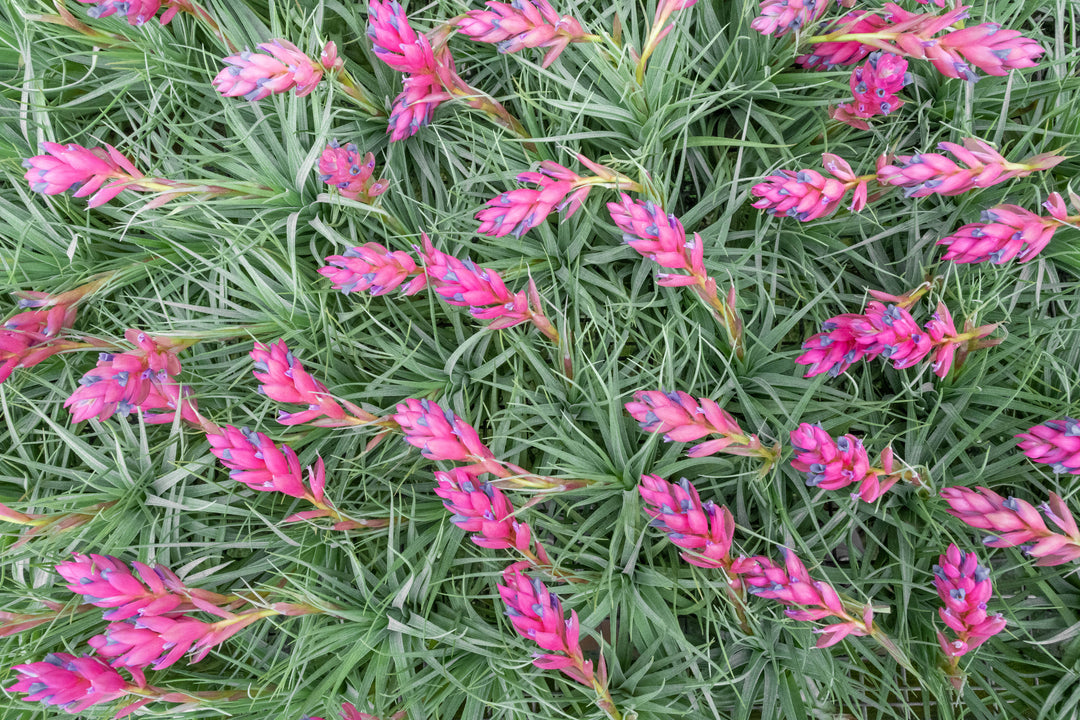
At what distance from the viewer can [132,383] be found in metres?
1.35

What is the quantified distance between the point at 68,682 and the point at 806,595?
134 cm

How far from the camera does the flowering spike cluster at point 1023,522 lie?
1.14m

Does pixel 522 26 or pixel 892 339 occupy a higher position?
pixel 522 26

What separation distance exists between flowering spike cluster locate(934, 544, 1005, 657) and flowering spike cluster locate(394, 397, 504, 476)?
34.0 inches

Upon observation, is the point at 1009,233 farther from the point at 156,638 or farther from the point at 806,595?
the point at 156,638

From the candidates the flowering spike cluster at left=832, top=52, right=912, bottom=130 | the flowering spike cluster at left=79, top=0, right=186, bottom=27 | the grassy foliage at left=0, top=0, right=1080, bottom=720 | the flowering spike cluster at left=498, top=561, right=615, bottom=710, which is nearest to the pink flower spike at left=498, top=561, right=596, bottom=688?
the flowering spike cluster at left=498, top=561, right=615, bottom=710

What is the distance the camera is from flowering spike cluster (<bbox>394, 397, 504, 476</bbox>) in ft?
3.93

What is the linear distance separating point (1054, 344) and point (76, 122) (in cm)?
266

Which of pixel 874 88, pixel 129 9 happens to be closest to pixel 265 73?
pixel 129 9

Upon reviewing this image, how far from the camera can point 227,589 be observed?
1773 mm

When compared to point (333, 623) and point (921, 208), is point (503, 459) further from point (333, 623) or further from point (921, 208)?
point (921, 208)

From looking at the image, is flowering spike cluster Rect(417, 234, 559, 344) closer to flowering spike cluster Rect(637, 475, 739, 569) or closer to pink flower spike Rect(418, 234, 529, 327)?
pink flower spike Rect(418, 234, 529, 327)

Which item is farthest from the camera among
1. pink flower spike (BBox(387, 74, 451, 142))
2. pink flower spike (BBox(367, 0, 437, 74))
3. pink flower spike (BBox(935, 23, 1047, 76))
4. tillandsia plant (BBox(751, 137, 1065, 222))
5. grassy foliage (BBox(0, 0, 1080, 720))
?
grassy foliage (BBox(0, 0, 1080, 720))

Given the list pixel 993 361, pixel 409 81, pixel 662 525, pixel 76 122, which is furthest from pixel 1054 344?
pixel 76 122
